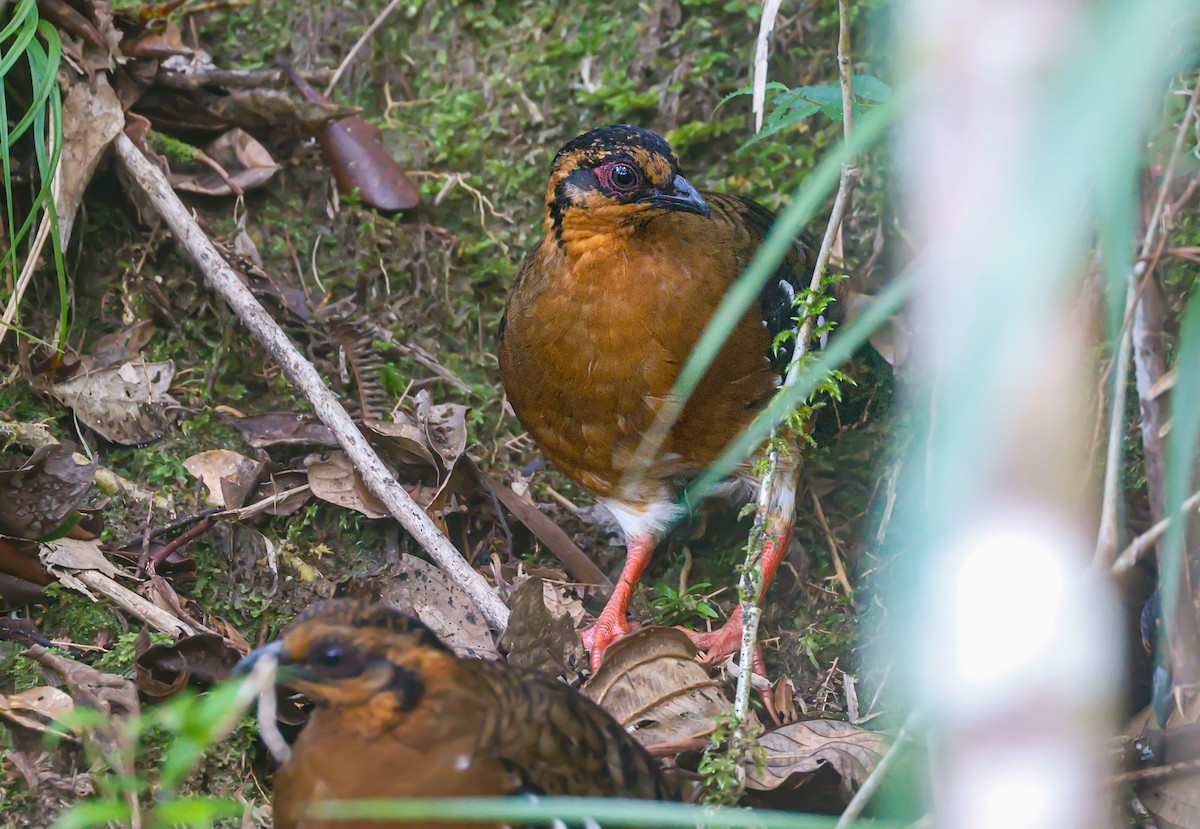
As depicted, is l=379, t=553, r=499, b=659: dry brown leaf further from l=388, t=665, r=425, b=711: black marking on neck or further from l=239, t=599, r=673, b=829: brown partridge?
l=388, t=665, r=425, b=711: black marking on neck

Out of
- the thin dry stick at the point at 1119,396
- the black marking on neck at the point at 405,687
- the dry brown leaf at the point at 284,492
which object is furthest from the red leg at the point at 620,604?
the thin dry stick at the point at 1119,396

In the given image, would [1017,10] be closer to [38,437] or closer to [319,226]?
[38,437]

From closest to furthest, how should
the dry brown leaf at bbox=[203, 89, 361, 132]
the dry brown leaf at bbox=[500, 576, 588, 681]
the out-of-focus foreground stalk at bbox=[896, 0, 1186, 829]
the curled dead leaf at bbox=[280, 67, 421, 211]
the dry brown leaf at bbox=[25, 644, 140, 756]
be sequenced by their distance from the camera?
the out-of-focus foreground stalk at bbox=[896, 0, 1186, 829] → the dry brown leaf at bbox=[25, 644, 140, 756] → the dry brown leaf at bbox=[500, 576, 588, 681] → the dry brown leaf at bbox=[203, 89, 361, 132] → the curled dead leaf at bbox=[280, 67, 421, 211]

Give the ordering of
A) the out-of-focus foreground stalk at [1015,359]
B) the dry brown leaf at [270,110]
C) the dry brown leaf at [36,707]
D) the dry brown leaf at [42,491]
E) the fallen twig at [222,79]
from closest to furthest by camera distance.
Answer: the out-of-focus foreground stalk at [1015,359] → the dry brown leaf at [36,707] → the dry brown leaf at [42,491] → the fallen twig at [222,79] → the dry brown leaf at [270,110]

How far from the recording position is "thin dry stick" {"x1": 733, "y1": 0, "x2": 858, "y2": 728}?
2959mm

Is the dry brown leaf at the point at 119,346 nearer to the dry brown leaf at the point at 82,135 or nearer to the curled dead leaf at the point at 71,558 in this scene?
the dry brown leaf at the point at 82,135

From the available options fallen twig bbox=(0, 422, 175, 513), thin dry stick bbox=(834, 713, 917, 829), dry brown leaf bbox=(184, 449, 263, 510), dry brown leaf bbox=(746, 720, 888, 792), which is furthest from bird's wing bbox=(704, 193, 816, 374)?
fallen twig bbox=(0, 422, 175, 513)

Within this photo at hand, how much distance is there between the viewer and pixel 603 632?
4.03m

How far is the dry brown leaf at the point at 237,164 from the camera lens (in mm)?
4723

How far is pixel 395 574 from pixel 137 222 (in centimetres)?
179

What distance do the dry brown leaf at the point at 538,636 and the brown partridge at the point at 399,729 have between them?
840 millimetres

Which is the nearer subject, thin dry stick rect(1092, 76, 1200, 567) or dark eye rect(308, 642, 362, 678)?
thin dry stick rect(1092, 76, 1200, 567)

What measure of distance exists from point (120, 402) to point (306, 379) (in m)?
0.66

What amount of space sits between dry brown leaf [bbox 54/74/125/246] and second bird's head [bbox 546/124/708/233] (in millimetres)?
1753
